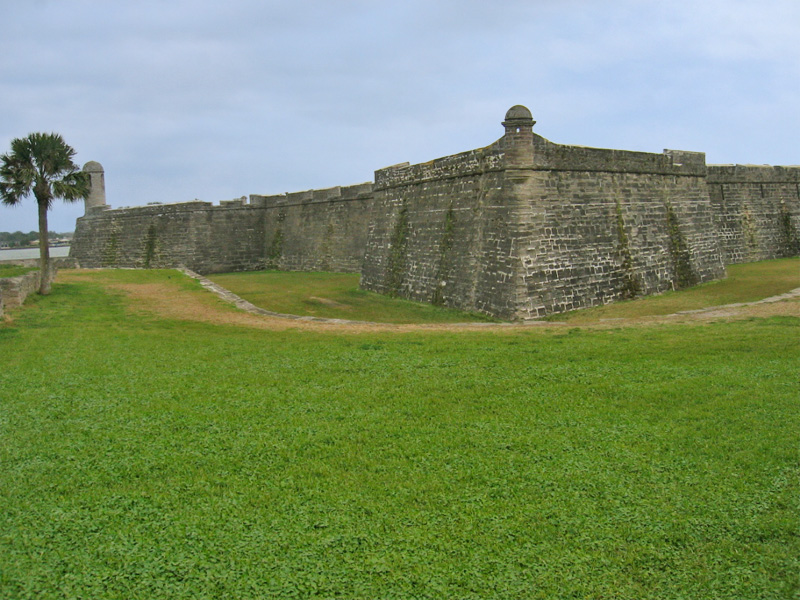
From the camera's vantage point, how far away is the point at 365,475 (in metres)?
4.65

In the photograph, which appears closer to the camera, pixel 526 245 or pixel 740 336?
pixel 740 336

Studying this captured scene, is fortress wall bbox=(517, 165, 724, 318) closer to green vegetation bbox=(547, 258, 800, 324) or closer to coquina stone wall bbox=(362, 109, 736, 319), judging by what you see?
coquina stone wall bbox=(362, 109, 736, 319)

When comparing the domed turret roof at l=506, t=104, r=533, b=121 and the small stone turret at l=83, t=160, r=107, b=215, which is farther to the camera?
the small stone turret at l=83, t=160, r=107, b=215

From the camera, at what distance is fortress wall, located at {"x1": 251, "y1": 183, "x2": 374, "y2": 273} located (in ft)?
88.0

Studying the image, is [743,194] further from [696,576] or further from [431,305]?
[696,576]

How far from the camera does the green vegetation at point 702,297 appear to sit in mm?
13375

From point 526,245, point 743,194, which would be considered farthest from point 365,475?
point 743,194

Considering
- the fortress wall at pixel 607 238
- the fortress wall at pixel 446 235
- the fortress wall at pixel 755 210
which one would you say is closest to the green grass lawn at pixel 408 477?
the fortress wall at pixel 607 238

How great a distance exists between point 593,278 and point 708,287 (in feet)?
14.3

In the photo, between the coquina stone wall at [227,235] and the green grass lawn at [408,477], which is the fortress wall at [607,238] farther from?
the coquina stone wall at [227,235]

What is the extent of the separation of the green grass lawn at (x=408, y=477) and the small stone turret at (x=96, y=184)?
27.3 metres

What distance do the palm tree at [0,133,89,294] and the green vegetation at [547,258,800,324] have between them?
12.6 meters

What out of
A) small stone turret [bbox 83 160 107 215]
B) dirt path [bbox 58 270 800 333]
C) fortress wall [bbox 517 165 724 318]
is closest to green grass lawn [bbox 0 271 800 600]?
dirt path [bbox 58 270 800 333]

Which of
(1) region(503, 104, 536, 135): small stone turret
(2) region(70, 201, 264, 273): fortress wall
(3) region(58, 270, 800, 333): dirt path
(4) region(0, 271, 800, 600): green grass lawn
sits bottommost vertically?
(4) region(0, 271, 800, 600): green grass lawn
